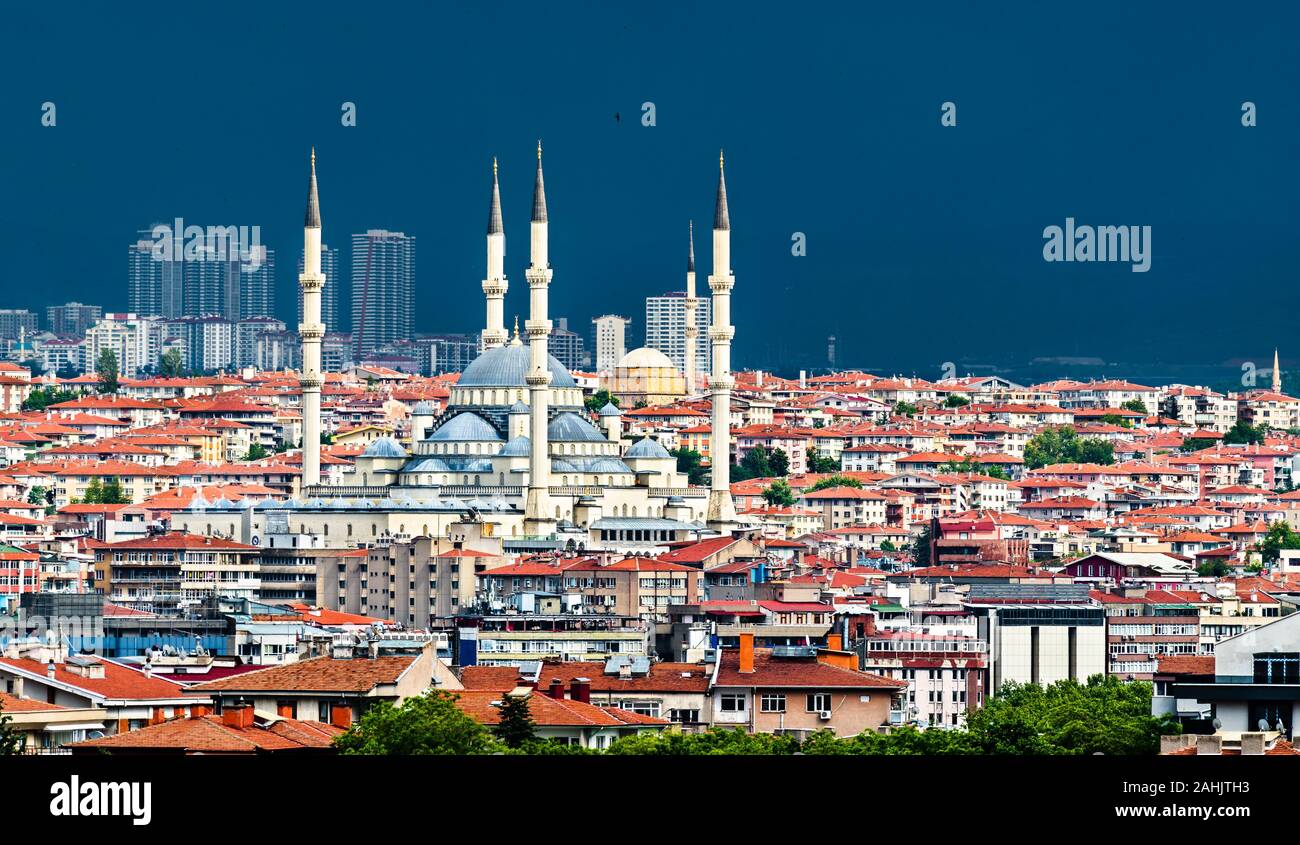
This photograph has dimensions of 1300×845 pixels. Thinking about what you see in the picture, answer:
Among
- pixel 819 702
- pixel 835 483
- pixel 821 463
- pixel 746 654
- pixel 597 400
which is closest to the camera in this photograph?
pixel 819 702

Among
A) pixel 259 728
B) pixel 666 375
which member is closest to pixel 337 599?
pixel 259 728

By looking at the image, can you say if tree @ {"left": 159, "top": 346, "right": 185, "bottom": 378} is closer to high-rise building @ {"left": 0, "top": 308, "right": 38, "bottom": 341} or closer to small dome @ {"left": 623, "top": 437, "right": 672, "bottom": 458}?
high-rise building @ {"left": 0, "top": 308, "right": 38, "bottom": 341}

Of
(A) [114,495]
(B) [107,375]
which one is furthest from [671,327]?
(A) [114,495]

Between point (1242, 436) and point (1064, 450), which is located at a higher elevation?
point (1242, 436)

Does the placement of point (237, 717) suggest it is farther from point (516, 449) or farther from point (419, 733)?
point (516, 449)

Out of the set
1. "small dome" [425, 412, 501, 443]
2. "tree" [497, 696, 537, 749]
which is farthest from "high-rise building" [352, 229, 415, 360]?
"tree" [497, 696, 537, 749]

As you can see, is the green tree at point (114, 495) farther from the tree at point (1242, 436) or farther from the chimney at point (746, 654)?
the chimney at point (746, 654)

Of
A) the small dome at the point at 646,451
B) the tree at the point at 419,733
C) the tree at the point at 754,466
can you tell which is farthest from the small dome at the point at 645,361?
the tree at the point at 419,733
